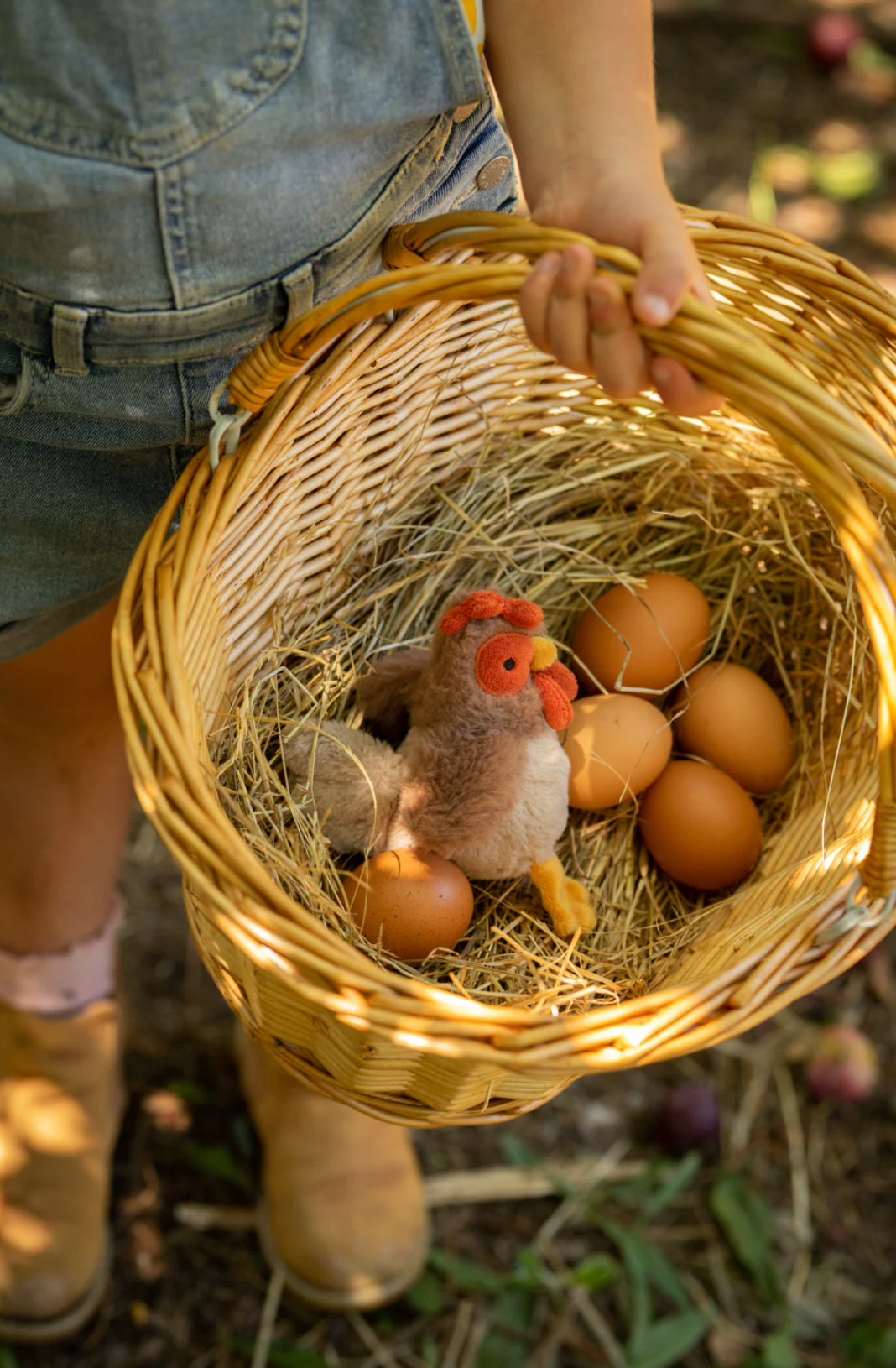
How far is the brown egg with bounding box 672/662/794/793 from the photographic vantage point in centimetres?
113

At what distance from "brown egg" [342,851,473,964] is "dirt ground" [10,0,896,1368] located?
58 centimetres

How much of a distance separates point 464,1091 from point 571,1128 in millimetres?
772

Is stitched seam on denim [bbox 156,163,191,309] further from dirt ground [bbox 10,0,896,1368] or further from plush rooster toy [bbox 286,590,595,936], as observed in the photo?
dirt ground [bbox 10,0,896,1368]

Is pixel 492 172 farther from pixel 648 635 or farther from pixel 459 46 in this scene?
pixel 648 635

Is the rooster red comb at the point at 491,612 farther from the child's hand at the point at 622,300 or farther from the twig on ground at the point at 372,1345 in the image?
the twig on ground at the point at 372,1345

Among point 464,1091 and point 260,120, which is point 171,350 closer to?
point 260,120

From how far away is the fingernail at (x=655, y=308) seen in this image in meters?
0.72

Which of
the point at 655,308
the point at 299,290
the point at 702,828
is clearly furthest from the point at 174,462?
the point at 702,828

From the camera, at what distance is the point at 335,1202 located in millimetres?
1301

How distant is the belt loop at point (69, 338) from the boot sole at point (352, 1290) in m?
1.01

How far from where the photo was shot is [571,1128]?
57.3 inches

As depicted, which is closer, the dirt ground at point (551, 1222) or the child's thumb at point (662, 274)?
the child's thumb at point (662, 274)

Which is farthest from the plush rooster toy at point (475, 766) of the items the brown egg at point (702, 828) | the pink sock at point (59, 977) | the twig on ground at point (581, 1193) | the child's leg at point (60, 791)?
the twig on ground at point (581, 1193)

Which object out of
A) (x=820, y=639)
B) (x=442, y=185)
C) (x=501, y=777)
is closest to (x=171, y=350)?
(x=442, y=185)
